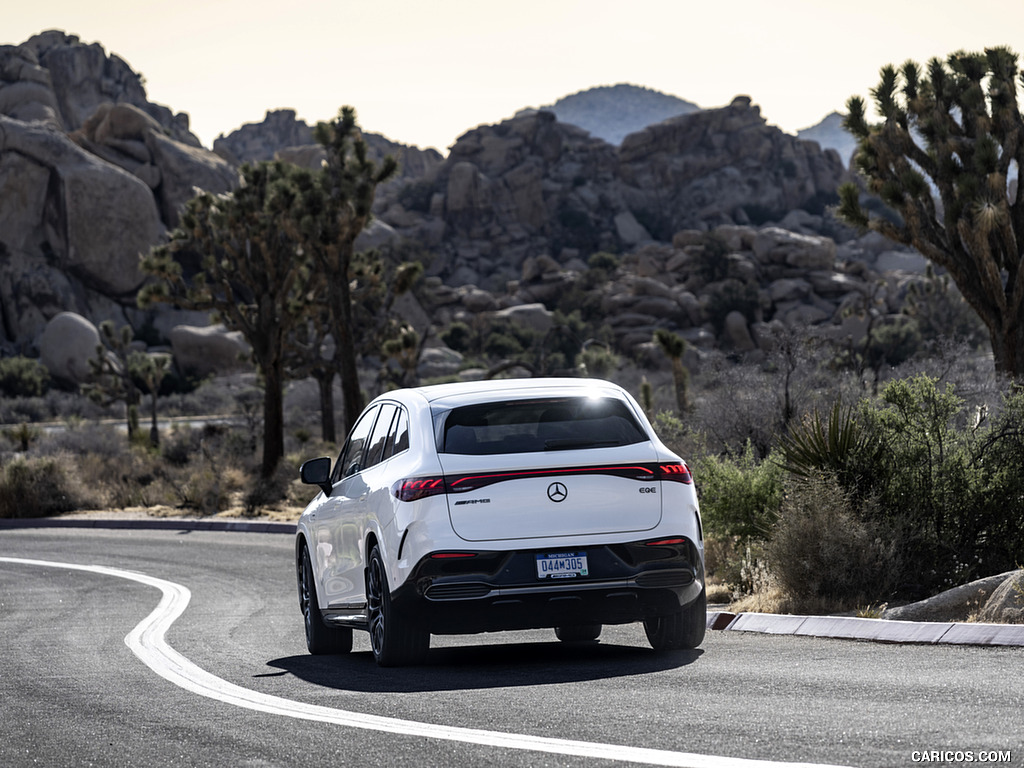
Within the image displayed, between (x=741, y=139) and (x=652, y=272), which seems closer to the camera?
(x=652, y=272)

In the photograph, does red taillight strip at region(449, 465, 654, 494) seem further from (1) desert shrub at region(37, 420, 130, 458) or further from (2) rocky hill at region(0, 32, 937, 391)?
(2) rocky hill at region(0, 32, 937, 391)

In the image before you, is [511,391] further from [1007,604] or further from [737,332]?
[737,332]

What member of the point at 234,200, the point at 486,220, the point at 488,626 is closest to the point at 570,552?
the point at 488,626

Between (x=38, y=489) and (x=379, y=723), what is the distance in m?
25.6

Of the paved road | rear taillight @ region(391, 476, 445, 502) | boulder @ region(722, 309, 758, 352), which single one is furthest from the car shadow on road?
boulder @ region(722, 309, 758, 352)

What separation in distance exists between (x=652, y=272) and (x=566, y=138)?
52.6 meters

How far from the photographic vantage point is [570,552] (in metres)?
7.57

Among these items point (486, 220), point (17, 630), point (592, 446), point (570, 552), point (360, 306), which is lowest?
point (17, 630)

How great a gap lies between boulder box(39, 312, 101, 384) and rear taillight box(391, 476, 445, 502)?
3309 inches

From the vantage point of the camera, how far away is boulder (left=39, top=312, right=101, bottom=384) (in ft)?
289

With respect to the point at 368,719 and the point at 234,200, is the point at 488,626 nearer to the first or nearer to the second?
the point at 368,719

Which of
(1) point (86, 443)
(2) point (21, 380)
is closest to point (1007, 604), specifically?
(1) point (86, 443)

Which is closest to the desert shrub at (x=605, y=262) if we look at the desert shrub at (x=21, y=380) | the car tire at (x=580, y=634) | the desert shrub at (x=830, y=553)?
the desert shrub at (x=21, y=380)

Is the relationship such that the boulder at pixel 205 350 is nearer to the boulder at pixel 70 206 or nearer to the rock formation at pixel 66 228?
the rock formation at pixel 66 228
